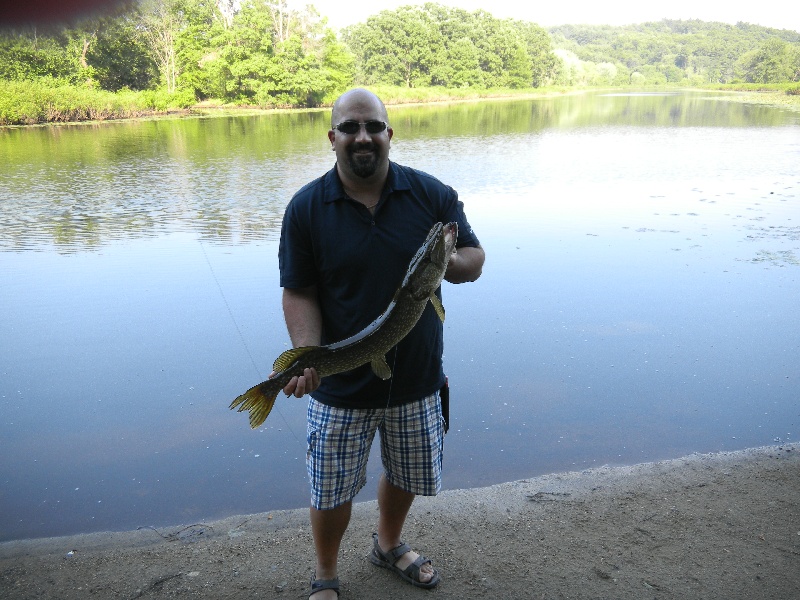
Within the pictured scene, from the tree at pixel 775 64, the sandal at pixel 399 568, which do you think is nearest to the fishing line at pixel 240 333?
the sandal at pixel 399 568

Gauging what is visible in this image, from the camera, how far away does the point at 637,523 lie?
3.51m

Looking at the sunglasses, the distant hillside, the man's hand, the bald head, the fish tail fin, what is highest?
the distant hillside

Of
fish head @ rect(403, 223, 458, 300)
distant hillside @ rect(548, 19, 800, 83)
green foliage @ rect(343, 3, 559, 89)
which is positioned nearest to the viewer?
fish head @ rect(403, 223, 458, 300)

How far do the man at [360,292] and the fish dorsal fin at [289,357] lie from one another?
75mm

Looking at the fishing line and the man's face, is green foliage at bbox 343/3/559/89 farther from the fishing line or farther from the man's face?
the man's face

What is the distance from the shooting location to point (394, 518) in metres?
3.04

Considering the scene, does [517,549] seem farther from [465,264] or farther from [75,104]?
[75,104]

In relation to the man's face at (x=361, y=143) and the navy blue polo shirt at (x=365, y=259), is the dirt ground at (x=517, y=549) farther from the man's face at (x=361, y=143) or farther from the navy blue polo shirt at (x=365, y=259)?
the man's face at (x=361, y=143)

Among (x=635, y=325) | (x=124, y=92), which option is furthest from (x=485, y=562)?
(x=124, y=92)

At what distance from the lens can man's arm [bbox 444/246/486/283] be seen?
2607 mm

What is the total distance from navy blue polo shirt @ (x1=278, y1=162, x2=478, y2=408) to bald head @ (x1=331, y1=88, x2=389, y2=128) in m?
0.23

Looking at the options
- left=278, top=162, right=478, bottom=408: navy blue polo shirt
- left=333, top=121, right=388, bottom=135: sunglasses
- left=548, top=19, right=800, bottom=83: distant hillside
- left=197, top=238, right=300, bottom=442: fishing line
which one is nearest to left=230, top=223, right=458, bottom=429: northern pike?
left=278, top=162, right=478, bottom=408: navy blue polo shirt

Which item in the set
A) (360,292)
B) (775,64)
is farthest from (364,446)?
(775,64)

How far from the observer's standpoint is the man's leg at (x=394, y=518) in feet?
9.71
